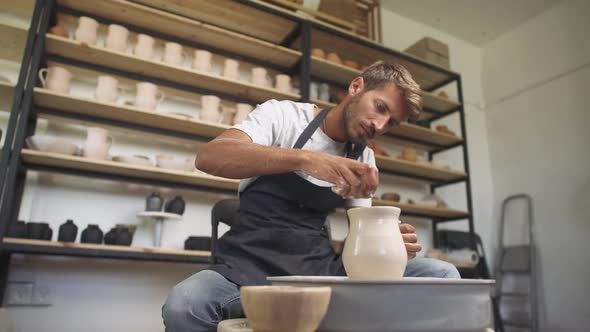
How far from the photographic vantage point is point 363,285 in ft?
1.71

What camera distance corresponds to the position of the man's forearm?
2.89 ft

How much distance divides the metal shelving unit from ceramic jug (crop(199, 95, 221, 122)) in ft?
0.20

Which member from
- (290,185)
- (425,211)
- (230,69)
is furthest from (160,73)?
(425,211)

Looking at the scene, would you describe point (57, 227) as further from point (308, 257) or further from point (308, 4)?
point (308, 4)

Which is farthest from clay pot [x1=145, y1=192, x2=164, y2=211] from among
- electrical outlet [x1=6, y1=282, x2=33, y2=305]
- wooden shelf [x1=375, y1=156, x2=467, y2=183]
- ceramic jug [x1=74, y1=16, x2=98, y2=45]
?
wooden shelf [x1=375, y1=156, x2=467, y2=183]

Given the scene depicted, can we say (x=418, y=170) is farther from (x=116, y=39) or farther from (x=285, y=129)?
(x=116, y=39)

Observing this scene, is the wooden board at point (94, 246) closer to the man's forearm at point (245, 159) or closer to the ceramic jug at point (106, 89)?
the ceramic jug at point (106, 89)

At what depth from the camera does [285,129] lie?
1276 mm

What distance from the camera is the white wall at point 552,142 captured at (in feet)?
9.96

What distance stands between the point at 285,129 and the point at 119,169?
1.24 metres

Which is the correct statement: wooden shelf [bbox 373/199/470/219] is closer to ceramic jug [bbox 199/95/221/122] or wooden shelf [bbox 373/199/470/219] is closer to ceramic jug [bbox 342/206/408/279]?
ceramic jug [bbox 199/95/221/122]

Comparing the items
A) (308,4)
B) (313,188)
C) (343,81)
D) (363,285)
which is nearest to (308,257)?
(313,188)

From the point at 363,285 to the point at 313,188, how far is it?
710mm

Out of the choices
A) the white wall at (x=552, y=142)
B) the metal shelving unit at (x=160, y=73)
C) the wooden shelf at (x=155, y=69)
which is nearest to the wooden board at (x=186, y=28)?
the metal shelving unit at (x=160, y=73)
